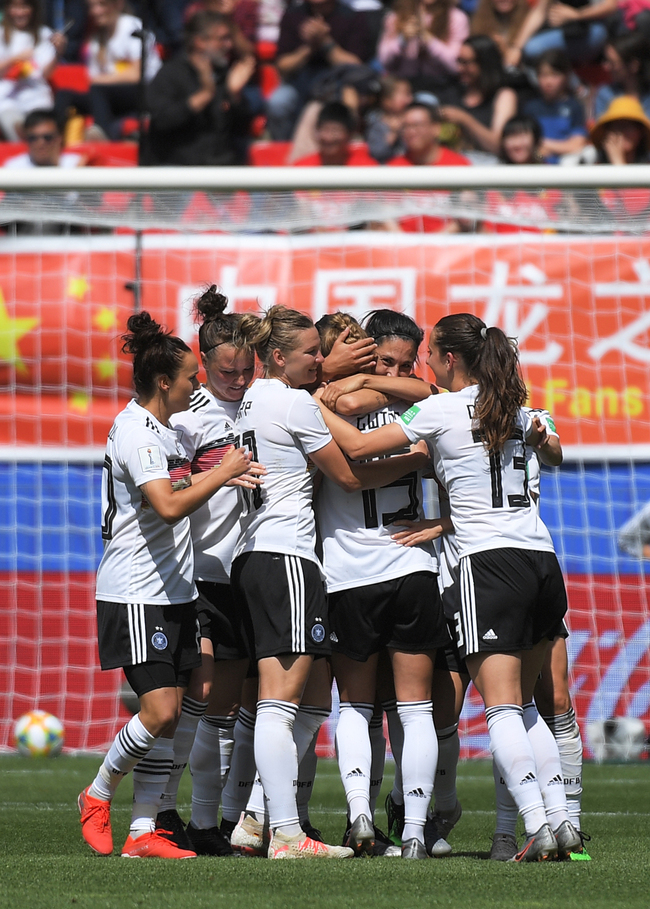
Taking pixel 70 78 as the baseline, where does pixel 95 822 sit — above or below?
below

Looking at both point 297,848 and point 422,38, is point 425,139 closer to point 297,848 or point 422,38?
point 422,38

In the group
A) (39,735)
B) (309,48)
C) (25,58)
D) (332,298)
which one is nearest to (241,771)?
(39,735)

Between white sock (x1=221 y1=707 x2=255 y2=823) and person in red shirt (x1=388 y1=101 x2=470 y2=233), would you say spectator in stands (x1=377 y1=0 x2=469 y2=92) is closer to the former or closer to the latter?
person in red shirt (x1=388 y1=101 x2=470 y2=233)

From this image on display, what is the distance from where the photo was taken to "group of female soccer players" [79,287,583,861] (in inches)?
148

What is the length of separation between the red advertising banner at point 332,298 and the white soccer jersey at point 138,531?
4.19 m

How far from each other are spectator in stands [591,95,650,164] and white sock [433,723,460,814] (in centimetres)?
673

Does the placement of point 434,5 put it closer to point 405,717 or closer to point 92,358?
point 92,358

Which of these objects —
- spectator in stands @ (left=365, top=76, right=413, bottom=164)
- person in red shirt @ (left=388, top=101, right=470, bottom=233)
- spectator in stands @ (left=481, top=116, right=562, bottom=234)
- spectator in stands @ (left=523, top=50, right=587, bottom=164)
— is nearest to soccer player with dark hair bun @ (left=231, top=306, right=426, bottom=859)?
spectator in stands @ (left=481, top=116, right=562, bottom=234)

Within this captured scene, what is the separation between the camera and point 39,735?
702 centimetres

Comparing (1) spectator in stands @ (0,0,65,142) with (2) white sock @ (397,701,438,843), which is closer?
(2) white sock @ (397,701,438,843)

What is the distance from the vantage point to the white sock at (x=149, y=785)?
387cm

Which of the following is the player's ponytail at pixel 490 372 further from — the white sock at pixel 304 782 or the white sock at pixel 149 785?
the white sock at pixel 149 785

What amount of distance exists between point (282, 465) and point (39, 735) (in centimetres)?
386

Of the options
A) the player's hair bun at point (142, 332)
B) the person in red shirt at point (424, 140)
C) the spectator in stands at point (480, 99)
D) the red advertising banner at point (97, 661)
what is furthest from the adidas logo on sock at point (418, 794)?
the spectator in stands at point (480, 99)
